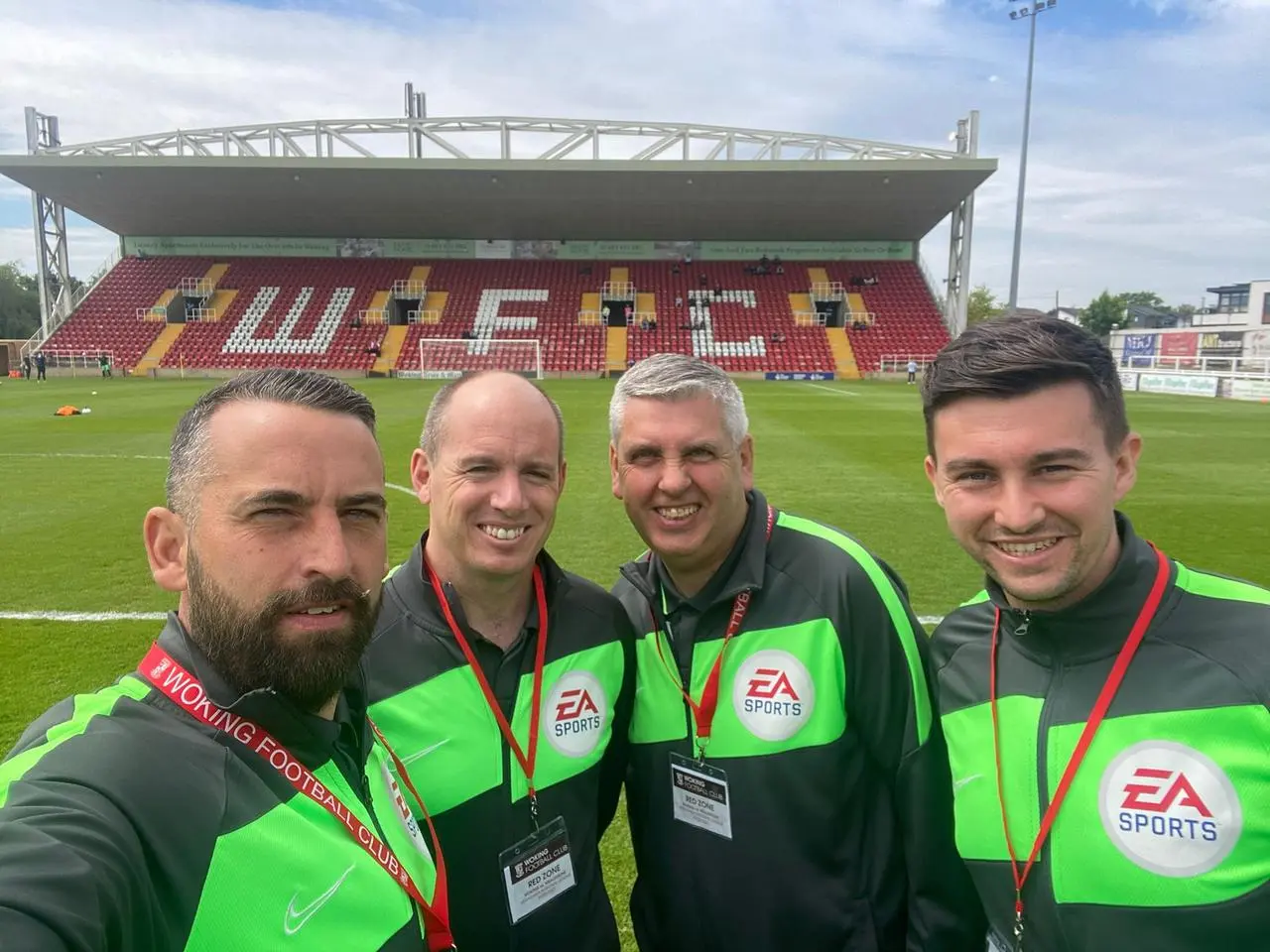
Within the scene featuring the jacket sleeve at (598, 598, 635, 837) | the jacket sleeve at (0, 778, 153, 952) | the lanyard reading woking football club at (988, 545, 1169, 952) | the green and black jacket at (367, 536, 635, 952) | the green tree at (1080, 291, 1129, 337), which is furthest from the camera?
the green tree at (1080, 291, 1129, 337)

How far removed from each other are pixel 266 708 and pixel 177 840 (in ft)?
0.73

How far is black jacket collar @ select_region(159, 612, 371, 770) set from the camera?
1.22m

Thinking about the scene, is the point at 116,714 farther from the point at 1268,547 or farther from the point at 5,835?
the point at 1268,547

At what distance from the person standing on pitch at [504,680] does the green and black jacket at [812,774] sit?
215 mm

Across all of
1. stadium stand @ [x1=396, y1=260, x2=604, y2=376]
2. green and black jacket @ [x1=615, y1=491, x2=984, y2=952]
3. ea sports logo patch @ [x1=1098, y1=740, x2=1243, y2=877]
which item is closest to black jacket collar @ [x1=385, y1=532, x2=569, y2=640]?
green and black jacket @ [x1=615, y1=491, x2=984, y2=952]

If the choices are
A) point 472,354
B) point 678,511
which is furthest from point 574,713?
point 472,354

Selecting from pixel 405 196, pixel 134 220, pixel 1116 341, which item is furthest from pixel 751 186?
pixel 1116 341

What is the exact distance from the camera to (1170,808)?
1.42m

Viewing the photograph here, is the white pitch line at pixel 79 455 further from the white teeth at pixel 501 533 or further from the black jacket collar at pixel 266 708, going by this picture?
the black jacket collar at pixel 266 708

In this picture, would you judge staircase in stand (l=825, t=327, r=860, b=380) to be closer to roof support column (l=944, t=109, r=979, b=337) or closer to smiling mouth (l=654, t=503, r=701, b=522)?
roof support column (l=944, t=109, r=979, b=337)

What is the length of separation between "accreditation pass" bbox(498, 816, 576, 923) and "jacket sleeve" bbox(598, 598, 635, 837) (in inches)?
8.1

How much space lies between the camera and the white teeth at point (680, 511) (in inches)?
80.4

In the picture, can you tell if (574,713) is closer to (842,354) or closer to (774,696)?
(774,696)

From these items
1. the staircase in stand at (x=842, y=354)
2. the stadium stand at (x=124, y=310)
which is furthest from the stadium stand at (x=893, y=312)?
the stadium stand at (x=124, y=310)
